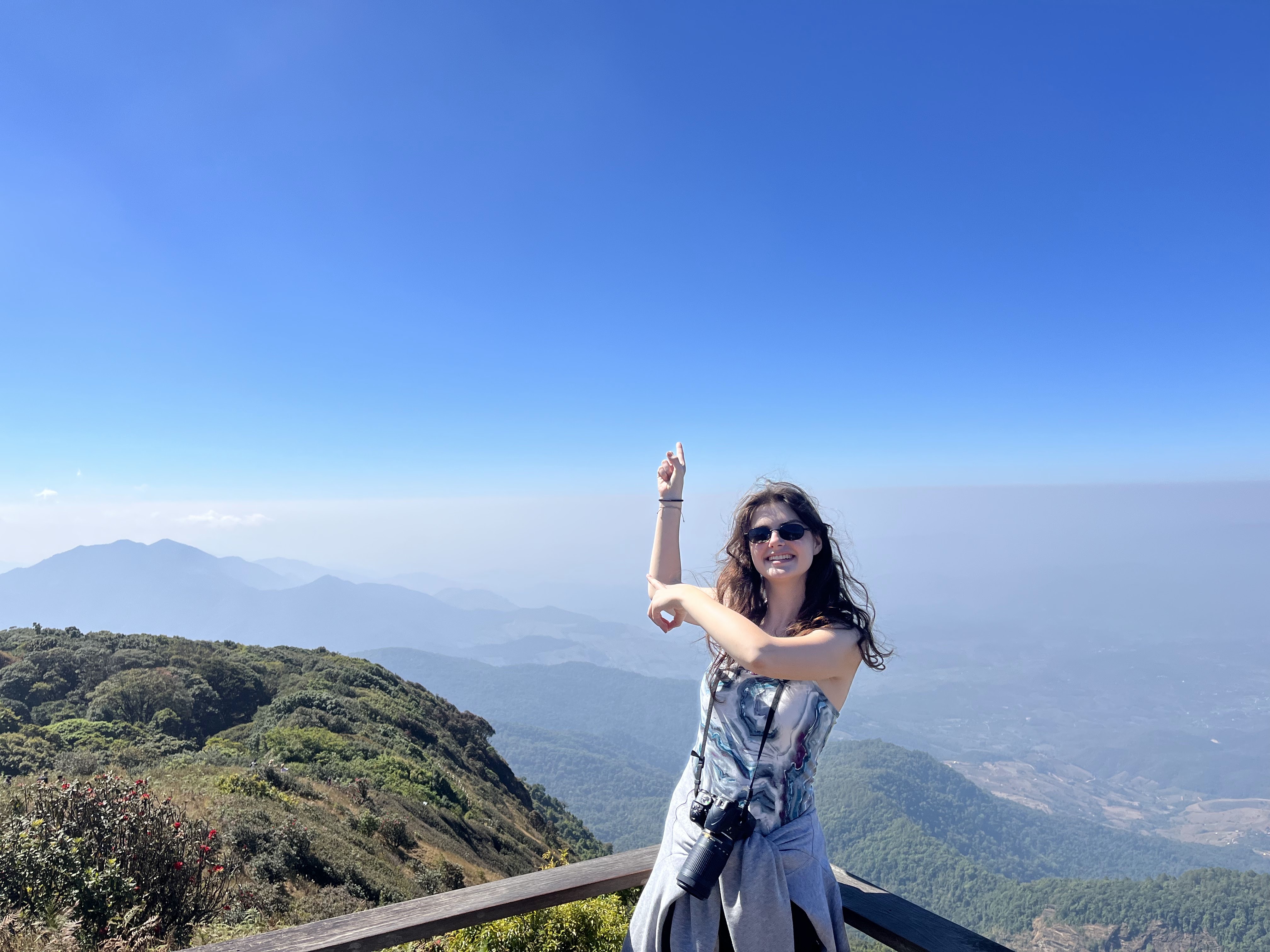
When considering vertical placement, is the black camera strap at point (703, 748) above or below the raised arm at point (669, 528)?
below

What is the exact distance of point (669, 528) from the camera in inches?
99.0

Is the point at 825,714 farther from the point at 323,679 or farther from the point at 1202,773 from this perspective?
the point at 1202,773

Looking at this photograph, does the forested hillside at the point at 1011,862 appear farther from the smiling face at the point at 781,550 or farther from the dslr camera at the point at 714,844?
the smiling face at the point at 781,550

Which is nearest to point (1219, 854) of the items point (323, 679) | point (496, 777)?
point (496, 777)

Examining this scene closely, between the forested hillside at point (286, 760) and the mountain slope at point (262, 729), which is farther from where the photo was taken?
the mountain slope at point (262, 729)

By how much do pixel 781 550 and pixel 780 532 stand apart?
0.21 ft

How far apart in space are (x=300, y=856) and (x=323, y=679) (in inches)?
731

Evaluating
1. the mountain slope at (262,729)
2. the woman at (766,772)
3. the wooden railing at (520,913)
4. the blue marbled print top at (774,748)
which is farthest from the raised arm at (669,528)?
the mountain slope at (262,729)

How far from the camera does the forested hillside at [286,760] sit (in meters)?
6.12

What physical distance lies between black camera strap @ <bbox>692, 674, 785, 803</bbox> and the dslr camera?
53mm

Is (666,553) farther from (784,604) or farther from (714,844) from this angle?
(714,844)

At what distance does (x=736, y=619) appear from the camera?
177 cm

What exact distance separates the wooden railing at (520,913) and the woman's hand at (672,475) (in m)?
1.33

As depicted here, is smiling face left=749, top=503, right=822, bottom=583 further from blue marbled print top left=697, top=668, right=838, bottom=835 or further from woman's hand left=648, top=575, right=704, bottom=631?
blue marbled print top left=697, top=668, right=838, bottom=835
